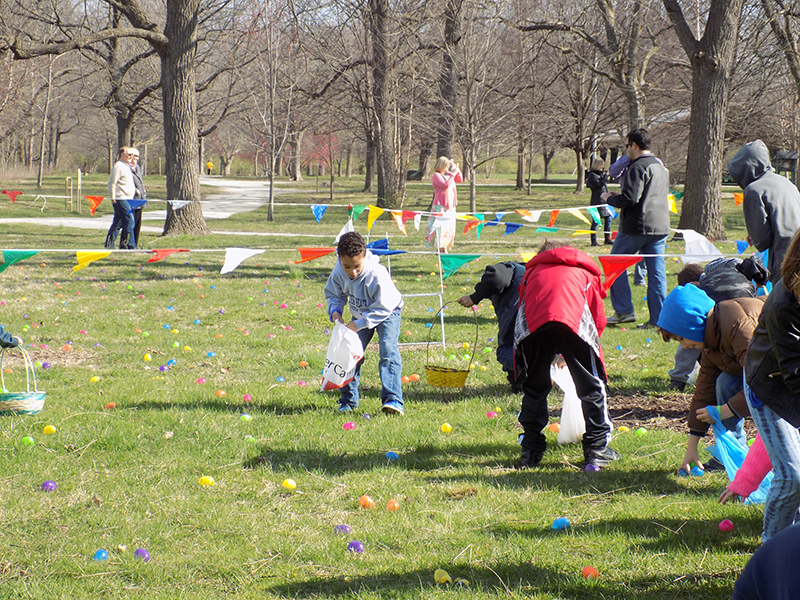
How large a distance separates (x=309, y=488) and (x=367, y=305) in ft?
5.23

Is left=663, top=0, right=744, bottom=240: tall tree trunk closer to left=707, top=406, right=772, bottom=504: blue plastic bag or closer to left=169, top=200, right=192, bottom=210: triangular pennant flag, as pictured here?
left=169, top=200, right=192, bottom=210: triangular pennant flag

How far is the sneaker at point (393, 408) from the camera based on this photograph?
5.37 meters

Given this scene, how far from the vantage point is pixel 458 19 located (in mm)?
21031

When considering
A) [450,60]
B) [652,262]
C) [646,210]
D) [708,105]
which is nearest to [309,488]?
[652,262]

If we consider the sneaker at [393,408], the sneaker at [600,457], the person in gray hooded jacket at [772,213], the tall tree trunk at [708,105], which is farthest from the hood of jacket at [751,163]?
the tall tree trunk at [708,105]

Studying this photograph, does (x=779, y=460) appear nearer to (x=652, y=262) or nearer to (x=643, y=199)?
(x=652, y=262)

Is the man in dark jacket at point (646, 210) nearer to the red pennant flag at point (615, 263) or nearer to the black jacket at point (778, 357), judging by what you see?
the red pennant flag at point (615, 263)

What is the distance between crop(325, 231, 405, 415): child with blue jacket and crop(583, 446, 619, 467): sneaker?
4.76 ft

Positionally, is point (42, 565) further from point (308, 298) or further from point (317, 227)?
point (317, 227)

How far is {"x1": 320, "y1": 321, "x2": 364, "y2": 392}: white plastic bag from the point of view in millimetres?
5121

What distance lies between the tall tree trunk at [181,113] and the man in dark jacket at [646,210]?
437 inches

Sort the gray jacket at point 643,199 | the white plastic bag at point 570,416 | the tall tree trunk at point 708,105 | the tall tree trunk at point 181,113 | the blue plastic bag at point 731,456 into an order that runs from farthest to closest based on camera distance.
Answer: the tall tree trunk at point 181,113 < the tall tree trunk at point 708,105 < the gray jacket at point 643,199 < the white plastic bag at point 570,416 < the blue plastic bag at point 731,456

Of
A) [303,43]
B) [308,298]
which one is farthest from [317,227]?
[308,298]

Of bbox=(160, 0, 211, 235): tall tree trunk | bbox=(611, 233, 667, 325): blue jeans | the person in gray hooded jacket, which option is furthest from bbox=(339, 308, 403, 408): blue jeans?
bbox=(160, 0, 211, 235): tall tree trunk
